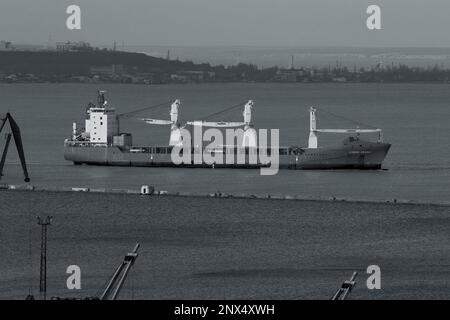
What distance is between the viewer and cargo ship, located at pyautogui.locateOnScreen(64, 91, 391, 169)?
59375 millimetres

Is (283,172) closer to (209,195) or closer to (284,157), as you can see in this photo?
(284,157)

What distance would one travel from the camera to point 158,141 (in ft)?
255

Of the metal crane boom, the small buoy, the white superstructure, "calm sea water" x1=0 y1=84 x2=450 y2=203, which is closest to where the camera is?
the metal crane boom

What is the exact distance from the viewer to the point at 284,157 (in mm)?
59719

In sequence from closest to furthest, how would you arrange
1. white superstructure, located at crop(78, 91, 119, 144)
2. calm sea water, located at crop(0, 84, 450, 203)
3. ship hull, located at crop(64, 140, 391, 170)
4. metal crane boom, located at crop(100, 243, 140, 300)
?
1. metal crane boom, located at crop(100, 243, 140, 300)
2. calm sea water, located at crop(0, 84, 450, 203)
3. ship hull, located at crop(64, 140, 391, 170)
4. white superstructure, located at crop(78, 91, 119, 144)

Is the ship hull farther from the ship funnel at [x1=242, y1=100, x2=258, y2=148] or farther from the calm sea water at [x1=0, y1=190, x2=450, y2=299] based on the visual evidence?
the calm sea water at [x1=0, y1=190, x2=450, y2=299]

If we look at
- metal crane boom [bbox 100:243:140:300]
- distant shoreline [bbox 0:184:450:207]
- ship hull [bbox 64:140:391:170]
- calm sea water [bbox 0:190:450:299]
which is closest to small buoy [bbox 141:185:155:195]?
distant shoreline [bbox 0:184:450:207]

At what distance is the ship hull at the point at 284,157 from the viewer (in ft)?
194

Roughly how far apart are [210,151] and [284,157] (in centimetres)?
321

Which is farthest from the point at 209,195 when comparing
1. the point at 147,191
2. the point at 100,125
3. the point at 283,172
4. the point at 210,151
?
the point at 100,125

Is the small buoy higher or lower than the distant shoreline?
higher

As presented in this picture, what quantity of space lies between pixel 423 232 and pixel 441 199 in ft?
31.8
